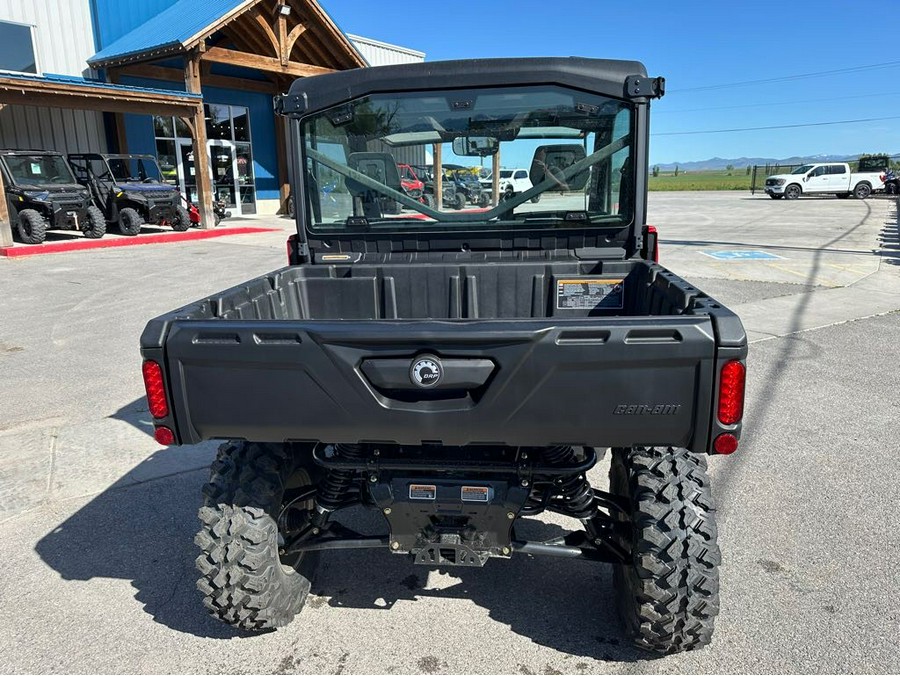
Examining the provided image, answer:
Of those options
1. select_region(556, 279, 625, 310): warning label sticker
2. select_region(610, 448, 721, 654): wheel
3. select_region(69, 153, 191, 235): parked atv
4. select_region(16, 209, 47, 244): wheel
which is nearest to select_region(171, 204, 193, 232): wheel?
select_region(69, 153, 191, 235): parked atv

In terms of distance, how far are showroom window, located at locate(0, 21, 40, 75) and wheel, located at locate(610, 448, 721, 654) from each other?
21.1 m

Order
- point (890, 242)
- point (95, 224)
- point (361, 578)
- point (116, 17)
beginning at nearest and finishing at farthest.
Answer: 1. point (361, 578)
2. point (95, 224)
3. point (890, 242)
4. point (116, 17)

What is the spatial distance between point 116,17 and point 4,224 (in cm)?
921

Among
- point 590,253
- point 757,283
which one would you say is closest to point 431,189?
point 590,253

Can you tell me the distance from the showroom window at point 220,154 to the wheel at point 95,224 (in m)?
5.61

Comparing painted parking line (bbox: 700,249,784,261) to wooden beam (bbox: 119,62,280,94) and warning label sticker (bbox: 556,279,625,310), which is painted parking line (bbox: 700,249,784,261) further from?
wooden beam (bbox: 119,62,280,94)

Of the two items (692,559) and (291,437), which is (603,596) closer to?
(692,559)

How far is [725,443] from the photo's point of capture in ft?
6.80

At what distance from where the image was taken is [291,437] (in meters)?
2.20

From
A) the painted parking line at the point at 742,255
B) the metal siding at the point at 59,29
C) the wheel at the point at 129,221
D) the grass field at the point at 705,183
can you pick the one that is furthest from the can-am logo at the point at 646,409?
the grass field at the point at 705,183

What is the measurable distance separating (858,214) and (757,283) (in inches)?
691

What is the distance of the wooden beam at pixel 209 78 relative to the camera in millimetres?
19688

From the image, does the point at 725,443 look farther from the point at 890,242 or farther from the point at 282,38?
the point at 282,38

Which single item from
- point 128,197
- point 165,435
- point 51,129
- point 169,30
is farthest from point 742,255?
point 51,129
